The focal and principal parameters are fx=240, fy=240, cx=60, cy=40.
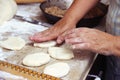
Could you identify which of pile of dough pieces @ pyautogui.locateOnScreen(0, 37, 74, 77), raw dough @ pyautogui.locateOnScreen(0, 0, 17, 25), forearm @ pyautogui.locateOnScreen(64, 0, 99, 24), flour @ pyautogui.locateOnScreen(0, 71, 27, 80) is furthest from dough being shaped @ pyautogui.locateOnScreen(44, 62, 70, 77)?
raw dough @ pyautogui.locateOnScreen(0, 0, 17, 25)

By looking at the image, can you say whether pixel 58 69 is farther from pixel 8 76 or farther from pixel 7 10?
pixel 7 10

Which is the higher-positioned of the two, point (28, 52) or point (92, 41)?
point (92, 41)

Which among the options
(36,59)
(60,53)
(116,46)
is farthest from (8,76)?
(116,46)

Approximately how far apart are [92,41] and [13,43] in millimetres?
339

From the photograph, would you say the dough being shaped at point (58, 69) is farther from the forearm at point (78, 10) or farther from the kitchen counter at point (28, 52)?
the forearm at point (78, 10)

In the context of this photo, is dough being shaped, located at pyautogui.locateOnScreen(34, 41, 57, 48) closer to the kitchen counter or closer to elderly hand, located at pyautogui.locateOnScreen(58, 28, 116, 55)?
the kitchen counter

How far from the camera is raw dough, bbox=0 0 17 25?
1.19m

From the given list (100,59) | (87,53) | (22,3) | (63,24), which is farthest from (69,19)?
(22,3)

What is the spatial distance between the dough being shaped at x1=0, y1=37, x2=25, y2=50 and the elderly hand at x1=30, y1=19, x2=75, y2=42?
52 mm

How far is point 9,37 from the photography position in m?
1.06

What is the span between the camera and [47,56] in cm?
95

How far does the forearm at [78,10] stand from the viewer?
111cm

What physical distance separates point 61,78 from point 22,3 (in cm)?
70

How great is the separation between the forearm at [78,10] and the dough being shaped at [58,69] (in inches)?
10.6
